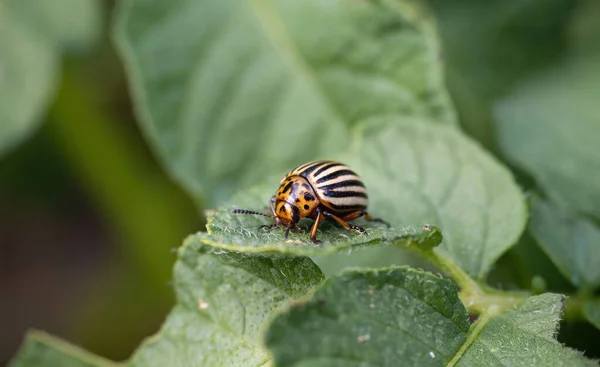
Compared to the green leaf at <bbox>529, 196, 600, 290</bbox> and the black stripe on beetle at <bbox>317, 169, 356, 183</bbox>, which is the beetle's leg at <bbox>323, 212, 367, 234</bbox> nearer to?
the black stripe on beetle at <bbox>317, 169, 356, 183</bbox>

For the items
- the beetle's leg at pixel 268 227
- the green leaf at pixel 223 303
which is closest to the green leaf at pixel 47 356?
the green leaf at pixel 223 303

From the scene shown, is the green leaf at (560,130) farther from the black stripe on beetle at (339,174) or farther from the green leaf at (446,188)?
the black stripe on beetle at (339,174)

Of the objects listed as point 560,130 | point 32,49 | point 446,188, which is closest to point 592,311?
point 446,188

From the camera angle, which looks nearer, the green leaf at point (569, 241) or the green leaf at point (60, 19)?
the green leaf at point (569, 241)

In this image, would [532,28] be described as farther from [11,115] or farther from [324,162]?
[11,115]

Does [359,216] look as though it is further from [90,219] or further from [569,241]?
[90,219]

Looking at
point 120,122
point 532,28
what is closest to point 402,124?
point 532,28

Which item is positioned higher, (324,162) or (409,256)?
(324,162)
